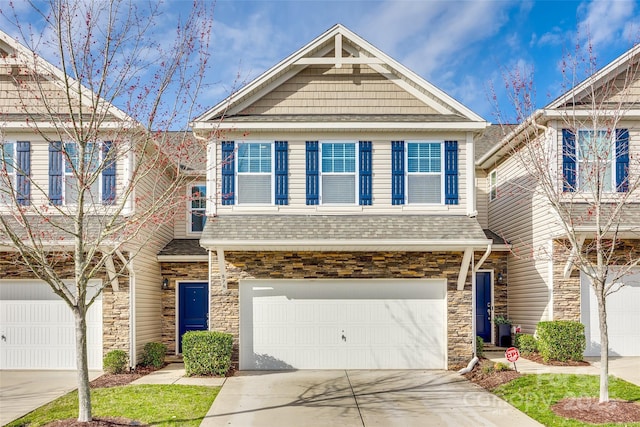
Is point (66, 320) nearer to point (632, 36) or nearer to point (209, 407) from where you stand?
point (209, 407)

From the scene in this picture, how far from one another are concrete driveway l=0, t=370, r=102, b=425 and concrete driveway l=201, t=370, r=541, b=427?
3178mm

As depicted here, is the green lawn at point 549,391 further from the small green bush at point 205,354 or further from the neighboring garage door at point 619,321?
the small green bush at point 205,354

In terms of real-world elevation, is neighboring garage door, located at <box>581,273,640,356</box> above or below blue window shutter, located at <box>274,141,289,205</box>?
below

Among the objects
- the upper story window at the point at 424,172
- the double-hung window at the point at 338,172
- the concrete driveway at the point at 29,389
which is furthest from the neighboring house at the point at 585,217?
→ the concrete driveway at the point at 29,389

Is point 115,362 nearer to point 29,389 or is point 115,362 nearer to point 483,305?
point 29,389

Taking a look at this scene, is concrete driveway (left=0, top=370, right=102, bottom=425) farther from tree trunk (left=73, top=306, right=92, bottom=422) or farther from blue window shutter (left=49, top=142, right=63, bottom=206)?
blue window shutter (left=49, top=142, right=63, bottom=206)

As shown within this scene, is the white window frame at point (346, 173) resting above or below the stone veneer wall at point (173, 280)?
above

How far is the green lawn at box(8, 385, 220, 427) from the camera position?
8.69 metres

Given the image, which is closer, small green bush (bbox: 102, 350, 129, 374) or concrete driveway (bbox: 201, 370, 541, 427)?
concrete driveway (bbox: 201, 370, 541, 427)

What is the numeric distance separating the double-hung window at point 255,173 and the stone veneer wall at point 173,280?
3109 millimetres

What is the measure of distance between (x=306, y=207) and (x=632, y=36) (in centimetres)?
793

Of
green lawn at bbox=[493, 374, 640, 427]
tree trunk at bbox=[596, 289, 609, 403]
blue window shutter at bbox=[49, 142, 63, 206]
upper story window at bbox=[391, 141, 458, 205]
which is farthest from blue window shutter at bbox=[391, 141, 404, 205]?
blue window shutter at bbox=[49, 142, 63, 206]

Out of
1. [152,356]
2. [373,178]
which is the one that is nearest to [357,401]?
[373,178]

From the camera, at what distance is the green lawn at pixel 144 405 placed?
28.5 feet
